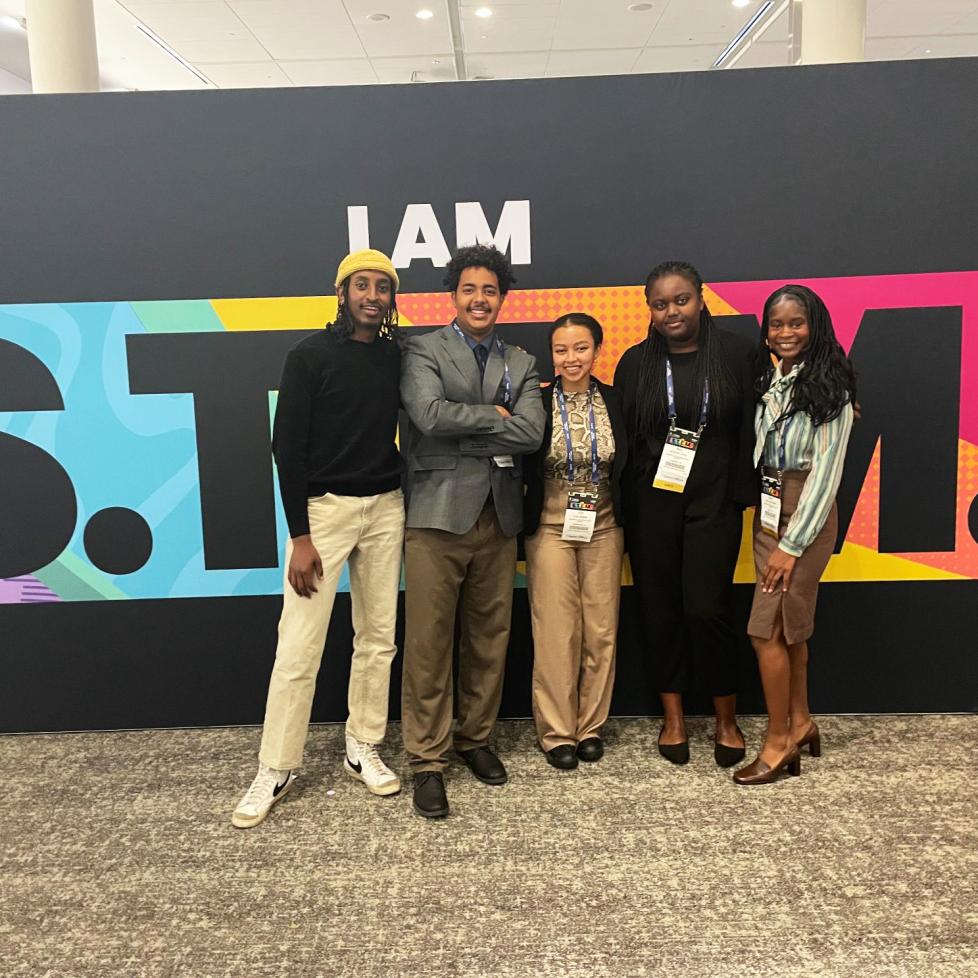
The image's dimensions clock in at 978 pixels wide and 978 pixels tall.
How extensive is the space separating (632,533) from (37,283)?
241 cm

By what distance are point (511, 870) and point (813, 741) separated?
→ 4.16ft

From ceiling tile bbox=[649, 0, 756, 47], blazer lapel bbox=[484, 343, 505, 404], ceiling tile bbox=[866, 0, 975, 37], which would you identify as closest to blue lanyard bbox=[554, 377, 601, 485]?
blazer lapel bbox=[484, 343, 505, 404]

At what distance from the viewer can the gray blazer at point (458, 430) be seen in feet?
8.14

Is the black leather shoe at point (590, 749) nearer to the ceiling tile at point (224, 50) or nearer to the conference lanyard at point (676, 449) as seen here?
the conference lanyard at point (676, 449)

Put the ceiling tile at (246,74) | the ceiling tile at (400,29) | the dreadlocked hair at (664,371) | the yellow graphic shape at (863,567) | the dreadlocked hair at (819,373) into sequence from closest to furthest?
the dreadlocked hair at (819,373)
the dreadlocked hair at (664,371)
the yellow graphic shape at (863,567)
the ceiling tile at (400,29)
the ceiling tile at (246,74)

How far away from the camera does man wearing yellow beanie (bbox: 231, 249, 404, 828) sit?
2.46 metres

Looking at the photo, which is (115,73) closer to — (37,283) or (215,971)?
(37,283)

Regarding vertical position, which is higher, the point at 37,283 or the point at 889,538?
the point at 37,283

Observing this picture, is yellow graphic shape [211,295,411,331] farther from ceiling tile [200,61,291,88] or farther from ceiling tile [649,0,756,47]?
ceiling tile [200,61,291,88]

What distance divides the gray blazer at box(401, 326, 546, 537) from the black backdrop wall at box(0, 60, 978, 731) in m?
0.58

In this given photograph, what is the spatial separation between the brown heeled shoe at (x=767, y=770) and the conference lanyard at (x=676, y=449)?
97cm

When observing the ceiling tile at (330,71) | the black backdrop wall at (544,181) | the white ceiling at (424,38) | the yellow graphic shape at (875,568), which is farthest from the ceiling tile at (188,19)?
the yellow graphic shape at (875,568)

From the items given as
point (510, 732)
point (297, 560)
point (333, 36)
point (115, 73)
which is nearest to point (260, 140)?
point (297, 560)

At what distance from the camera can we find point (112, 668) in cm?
318
